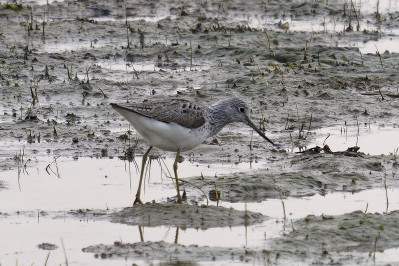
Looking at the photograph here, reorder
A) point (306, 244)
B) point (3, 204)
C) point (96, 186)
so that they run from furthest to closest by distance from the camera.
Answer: point (96, 186) → point (3, 204) → point (306, 244)

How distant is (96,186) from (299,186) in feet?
7.16

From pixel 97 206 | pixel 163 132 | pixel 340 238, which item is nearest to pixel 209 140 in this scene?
pixel 163 132

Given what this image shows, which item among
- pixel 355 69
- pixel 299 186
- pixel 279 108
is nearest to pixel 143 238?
pixel 299 186

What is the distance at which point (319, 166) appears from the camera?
9328 mm

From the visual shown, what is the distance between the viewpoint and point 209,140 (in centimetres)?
1056

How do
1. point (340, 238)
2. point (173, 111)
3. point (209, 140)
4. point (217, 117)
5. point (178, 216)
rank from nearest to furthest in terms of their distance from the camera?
1. point (340, 238)
2. point (178, 216)
3. point (173, 111)
4. point (217, 117)
5. point (209, 140)

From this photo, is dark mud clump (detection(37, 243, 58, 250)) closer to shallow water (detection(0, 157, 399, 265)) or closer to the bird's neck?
shallow water (detection(0, 157, 399, 265))

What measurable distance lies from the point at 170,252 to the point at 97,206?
1.49 m

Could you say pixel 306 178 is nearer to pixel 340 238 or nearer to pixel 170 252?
pixel 340 238

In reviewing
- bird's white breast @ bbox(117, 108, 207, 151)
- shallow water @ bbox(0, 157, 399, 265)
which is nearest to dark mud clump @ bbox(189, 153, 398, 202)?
shallow water @ bbox(0, 157, 399, 265)

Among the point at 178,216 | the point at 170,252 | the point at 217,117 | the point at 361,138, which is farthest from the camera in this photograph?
the point at 361,138

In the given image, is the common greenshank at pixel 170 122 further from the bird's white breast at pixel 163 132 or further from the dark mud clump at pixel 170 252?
the dark mud clump at pixel 170 252

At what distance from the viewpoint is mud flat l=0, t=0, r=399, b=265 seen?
275 inches

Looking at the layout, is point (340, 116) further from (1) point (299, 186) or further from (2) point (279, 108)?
(1) point (299, 186)
